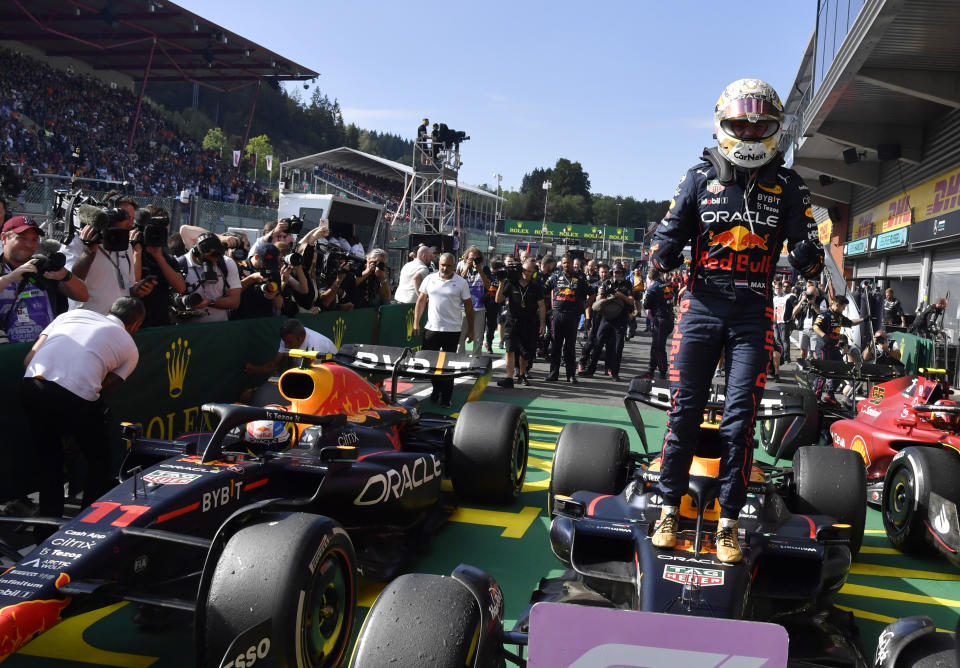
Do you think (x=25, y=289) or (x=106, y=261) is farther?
(x=106, y=261)

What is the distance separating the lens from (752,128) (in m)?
3.80

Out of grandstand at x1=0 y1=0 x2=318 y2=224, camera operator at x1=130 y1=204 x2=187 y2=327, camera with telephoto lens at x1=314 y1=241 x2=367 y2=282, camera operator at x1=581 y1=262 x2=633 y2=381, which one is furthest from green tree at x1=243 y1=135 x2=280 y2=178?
camera operator at x1=130 y1=204 x2=187 y2=327

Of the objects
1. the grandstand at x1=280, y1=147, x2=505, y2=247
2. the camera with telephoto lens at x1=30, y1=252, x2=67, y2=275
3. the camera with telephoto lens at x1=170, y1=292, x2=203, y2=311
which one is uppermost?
the grandstand at x1=280, y1=147, x2=505, y2=247

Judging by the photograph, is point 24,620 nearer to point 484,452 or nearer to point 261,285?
point 484,452

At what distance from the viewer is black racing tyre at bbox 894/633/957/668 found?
8.03ft

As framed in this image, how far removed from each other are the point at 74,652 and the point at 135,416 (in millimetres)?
2857

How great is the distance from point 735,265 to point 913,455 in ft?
8.55

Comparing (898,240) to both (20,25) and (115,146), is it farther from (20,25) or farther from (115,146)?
(20,25)

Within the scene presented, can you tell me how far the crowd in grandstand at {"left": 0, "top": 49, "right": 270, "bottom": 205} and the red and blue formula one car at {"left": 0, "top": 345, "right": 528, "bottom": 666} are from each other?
21.0 meters

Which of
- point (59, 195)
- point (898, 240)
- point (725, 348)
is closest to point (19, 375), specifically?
point (59, 195)

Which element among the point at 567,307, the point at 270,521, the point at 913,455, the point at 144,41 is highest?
the point at 144,41

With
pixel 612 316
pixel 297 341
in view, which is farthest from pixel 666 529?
pixel 612 316

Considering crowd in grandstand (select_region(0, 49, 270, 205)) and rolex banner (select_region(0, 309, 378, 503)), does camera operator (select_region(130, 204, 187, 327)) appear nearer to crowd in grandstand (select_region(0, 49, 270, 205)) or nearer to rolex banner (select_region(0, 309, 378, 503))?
rolex banner (select_region(0, 309, 378, 503))

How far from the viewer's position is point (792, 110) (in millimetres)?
41656
